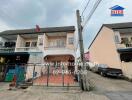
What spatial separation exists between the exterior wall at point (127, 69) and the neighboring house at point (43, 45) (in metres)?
6.80

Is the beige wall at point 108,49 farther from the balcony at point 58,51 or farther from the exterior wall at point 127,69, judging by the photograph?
the balcony at point 58,51

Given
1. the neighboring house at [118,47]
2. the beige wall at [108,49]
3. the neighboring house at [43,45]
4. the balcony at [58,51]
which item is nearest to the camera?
→ the neighboring house at [118,47]

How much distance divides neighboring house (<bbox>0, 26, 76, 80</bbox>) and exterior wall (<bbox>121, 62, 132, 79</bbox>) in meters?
6.80

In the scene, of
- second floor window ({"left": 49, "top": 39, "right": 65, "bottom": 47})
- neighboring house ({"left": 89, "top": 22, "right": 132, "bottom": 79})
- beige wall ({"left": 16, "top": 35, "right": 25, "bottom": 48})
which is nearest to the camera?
neighboring house ({"left": 89, "top": 22, "right": 132, "bottom": 79})

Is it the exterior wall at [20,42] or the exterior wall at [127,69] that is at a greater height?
the exterior wall at [20,42]

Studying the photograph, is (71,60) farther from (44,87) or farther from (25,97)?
(25,97)

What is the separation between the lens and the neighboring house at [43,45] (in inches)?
633

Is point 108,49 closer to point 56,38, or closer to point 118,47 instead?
point 118,47

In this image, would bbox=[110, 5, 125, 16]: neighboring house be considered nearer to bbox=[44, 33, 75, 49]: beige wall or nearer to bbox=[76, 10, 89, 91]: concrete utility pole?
bbox=[76, 10, 89, 91]: concrete utility pole

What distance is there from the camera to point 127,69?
49.4ft

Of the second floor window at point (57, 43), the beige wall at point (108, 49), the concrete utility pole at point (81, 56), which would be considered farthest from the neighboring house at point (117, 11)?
the second floor window at point (57, 43)

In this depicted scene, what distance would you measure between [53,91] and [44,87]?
3.70 ft

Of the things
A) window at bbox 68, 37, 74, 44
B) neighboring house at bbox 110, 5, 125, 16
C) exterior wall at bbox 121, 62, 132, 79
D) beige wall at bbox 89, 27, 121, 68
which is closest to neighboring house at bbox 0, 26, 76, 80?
window at bbox 68, 37, 74, 44

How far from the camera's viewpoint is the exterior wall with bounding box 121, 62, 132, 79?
48.3 ft
